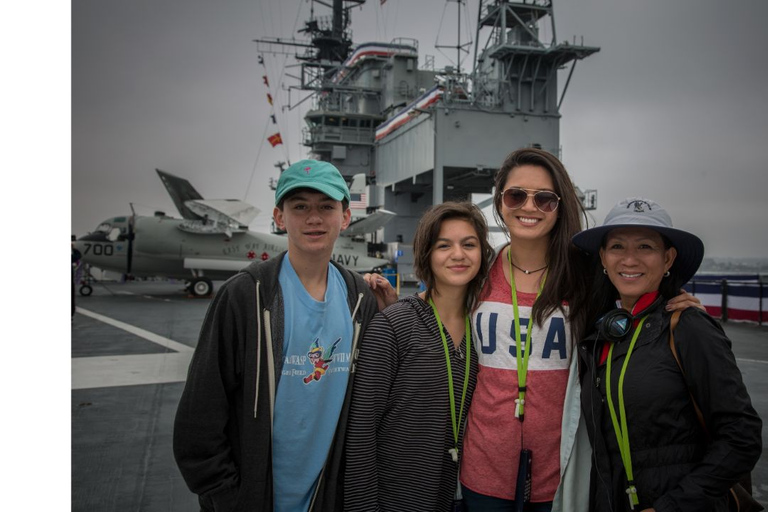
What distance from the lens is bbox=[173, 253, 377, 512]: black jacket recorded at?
1.81 m

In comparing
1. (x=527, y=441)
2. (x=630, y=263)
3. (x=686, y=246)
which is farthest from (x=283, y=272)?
(x=686, y=246)

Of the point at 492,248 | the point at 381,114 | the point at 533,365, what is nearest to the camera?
the point at 533,365

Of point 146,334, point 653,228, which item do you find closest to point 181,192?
point 146,334

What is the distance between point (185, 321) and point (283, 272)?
1053 centimetres

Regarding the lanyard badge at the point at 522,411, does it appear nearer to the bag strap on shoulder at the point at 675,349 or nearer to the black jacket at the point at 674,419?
the black jacket at the point at 674,419

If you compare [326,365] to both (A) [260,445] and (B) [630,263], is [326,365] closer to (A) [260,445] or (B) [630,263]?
(A) [260,445]

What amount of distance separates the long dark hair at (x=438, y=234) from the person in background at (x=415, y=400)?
0.22 ft

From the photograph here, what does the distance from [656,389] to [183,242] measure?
19.2 m

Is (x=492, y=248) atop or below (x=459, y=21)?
below

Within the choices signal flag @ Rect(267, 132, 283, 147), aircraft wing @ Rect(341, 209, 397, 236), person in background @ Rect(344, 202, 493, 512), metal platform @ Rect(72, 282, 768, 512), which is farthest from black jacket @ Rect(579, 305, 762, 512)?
signal flag @ Rect(267, 132, 283, 147)

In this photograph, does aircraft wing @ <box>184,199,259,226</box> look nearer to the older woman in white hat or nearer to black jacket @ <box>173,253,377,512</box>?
black jacket @ <box>173,253,377,512</box>

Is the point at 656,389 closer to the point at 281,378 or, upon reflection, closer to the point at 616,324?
the point at 616,324

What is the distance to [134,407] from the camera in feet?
16.3
